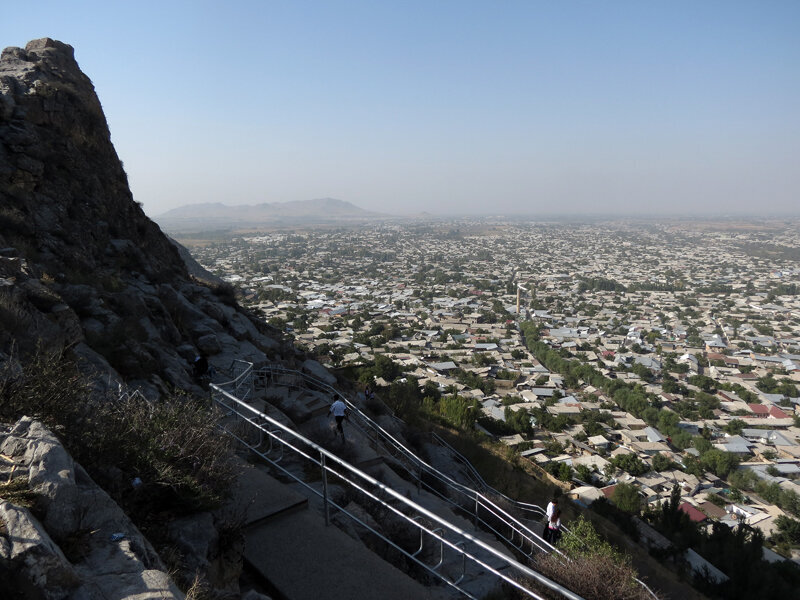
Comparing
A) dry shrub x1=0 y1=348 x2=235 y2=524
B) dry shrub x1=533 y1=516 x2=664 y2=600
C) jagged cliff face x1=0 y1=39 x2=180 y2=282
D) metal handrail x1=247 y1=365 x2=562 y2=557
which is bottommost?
metal handrail x1=247 y1=365 x2=562 y2=557

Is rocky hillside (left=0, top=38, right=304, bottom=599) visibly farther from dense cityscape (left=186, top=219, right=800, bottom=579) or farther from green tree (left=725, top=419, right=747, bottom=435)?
green tree (left=725, top=419, right=747, bottom=435)

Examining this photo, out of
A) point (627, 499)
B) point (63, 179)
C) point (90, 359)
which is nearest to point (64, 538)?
point (90, 359)

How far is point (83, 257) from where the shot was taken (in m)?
9.74

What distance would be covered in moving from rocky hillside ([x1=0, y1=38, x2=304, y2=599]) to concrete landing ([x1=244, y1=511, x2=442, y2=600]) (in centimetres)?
42

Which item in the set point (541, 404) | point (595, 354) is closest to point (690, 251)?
point (595, 354)

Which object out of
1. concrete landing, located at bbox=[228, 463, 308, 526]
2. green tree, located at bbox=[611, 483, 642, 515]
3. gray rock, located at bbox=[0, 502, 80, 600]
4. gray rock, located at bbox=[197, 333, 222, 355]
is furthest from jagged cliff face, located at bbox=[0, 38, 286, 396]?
green tree, located at bbox=[611, 483, 642, 515]

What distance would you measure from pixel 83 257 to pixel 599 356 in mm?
40843

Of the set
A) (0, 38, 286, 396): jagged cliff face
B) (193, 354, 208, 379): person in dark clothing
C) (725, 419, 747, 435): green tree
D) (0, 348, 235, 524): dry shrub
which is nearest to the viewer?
(0, 348, 235, 524): dry shrub

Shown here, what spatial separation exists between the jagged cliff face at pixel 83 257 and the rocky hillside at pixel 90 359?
1.4 inches

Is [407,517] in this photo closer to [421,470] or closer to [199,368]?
[421,470]

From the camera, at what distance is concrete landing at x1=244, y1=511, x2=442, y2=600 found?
11.4ft

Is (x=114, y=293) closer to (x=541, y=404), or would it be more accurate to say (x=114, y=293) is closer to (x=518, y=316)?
(x=541, y=404)

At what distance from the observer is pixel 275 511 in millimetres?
4211

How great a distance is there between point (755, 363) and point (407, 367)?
31.1 metres
